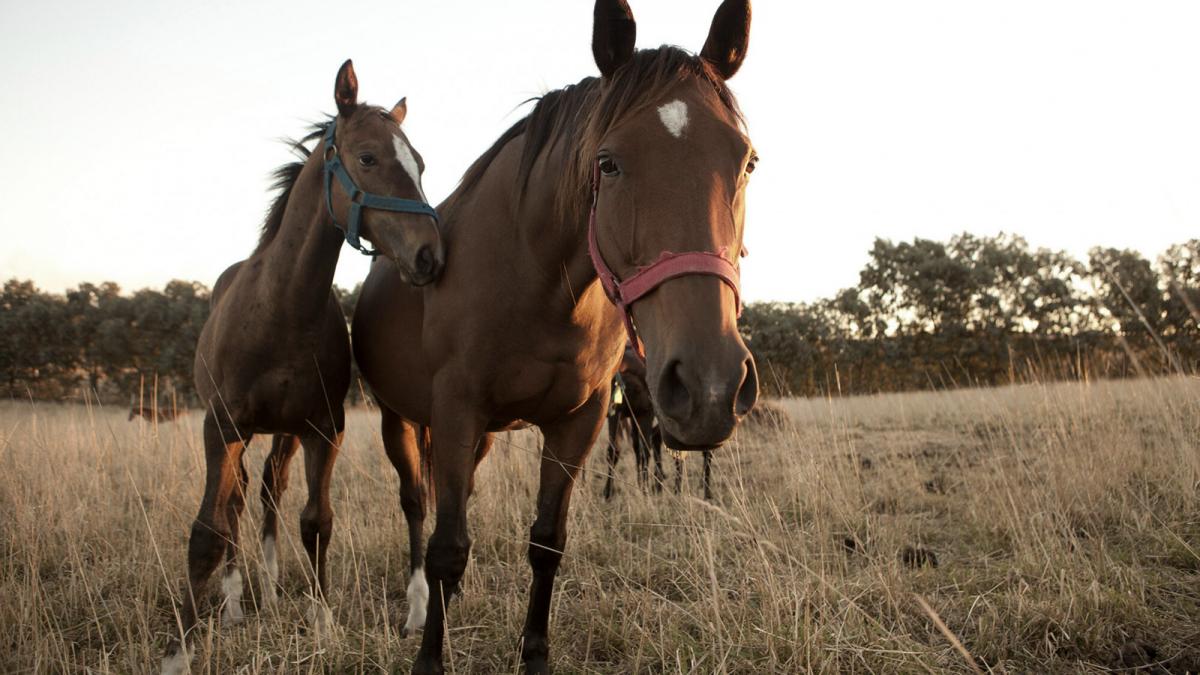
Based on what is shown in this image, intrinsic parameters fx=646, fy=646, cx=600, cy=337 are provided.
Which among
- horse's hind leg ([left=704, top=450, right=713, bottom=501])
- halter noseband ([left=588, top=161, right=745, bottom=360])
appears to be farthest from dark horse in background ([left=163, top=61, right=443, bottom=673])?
horse's hind leg ([left=704, top=450, right=713, bottom=501])

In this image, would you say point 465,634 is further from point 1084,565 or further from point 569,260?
point 1084,565

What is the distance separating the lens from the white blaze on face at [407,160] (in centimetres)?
301

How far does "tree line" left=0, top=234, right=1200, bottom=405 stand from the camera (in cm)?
2816

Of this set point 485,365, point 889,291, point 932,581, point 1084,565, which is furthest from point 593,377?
point 889,291

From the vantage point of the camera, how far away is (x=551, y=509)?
253cm

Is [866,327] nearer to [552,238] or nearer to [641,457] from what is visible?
[641,457]

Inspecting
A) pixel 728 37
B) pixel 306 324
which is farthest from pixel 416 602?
pixel 728 37

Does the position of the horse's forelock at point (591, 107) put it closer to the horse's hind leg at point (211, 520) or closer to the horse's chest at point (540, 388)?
the horse's chest at point (540, 388)

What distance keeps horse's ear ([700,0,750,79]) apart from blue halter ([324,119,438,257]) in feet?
4.34

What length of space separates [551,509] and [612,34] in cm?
170

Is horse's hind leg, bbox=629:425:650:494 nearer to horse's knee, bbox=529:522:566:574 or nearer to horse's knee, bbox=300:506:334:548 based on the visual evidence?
horse's knee, bbox=300:506:334:548

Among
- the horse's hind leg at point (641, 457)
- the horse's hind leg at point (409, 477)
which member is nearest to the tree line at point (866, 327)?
the horse's hind leg at point (641, 457)

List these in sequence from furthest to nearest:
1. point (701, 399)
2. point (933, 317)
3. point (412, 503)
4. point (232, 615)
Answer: point (933, 317) < point (412, 503) < point (232, 615) < point (701, 399)

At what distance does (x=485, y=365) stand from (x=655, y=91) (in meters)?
1.10
